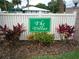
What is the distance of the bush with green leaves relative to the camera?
51.6ft

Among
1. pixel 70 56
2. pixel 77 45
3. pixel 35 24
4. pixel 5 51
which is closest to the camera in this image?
pixel 70 56

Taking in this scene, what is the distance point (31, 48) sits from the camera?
49.5ft

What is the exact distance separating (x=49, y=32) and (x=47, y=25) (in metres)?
0.52

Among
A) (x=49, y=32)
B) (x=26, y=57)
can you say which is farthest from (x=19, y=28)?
(x=26, y=57)

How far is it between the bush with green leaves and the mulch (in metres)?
0.21

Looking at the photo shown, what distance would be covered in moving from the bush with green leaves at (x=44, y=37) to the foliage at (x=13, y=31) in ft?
2.89

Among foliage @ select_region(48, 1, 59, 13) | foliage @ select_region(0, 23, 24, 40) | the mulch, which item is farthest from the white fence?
foliage @ select_region(48, 1, 59, 13)

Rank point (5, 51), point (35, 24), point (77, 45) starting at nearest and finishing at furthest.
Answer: point (5, 51), point (77, 45), point (35, 24)

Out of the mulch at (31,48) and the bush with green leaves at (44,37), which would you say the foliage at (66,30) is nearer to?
the mulch at (31,48)

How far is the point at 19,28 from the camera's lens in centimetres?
1652

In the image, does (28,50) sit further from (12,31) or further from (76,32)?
(76,32)

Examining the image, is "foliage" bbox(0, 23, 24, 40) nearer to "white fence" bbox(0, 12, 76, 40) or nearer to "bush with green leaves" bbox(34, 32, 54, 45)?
"white fence" bbox(0, 12, 76, 40)

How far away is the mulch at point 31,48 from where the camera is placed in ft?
43.6

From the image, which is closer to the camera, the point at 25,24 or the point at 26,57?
the point at 26,57
